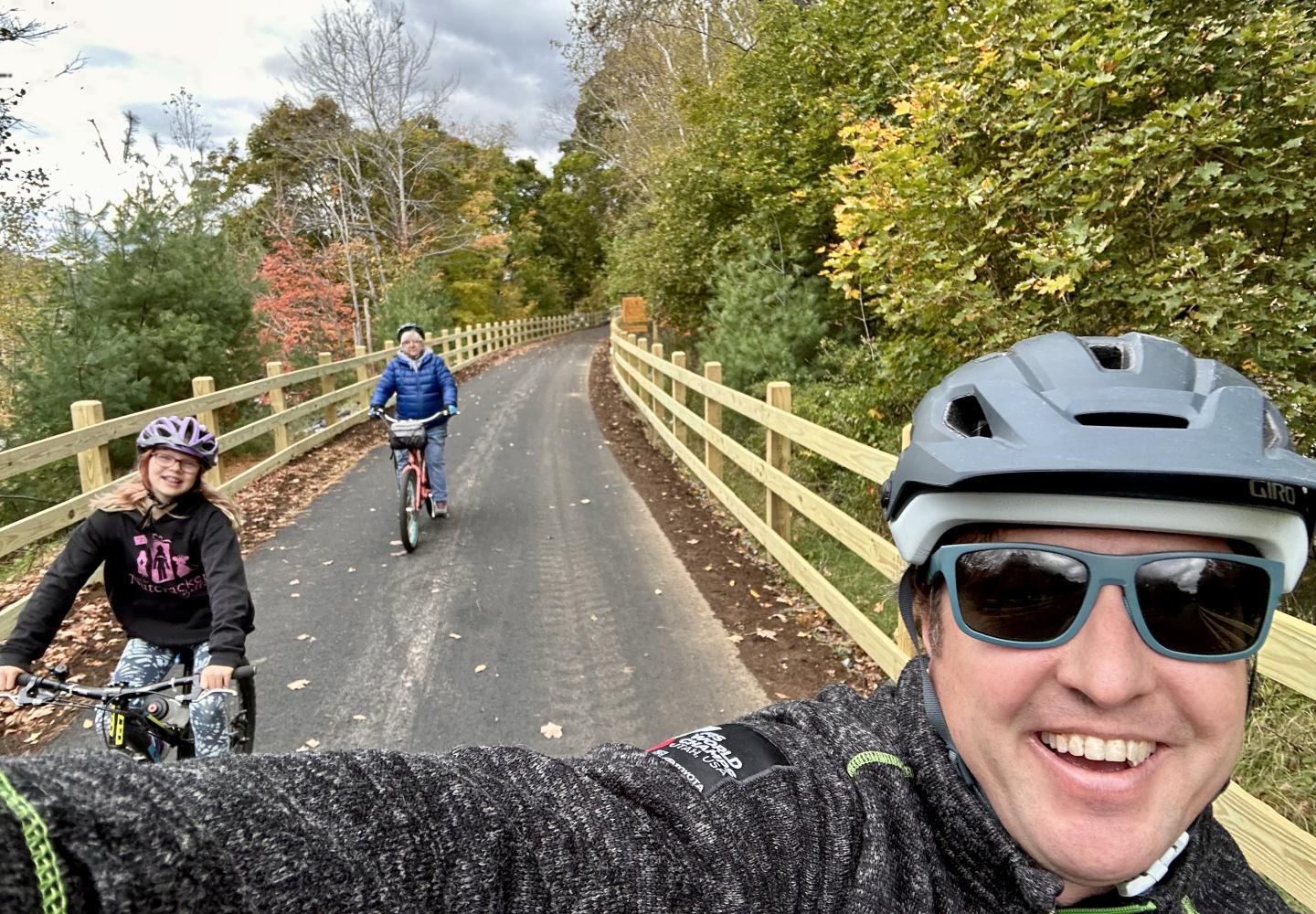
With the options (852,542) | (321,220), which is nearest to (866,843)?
(852,542)

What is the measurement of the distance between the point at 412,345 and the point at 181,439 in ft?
14.9

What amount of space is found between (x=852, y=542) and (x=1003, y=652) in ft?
10.1

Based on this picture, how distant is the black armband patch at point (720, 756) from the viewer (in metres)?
1.07

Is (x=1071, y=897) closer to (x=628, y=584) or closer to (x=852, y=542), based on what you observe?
(x=852, y=542)

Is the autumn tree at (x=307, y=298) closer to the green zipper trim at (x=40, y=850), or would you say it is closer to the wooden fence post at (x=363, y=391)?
the wooden fence post at (x=363, y=391)

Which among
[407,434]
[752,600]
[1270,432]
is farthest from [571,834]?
[407,434]

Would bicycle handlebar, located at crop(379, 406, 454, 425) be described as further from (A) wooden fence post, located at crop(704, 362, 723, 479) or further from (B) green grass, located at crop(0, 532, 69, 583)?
(B) green grass, located at crop(0, 532, 69, 583)

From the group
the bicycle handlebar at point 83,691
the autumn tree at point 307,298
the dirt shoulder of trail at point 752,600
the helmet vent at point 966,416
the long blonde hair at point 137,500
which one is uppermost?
the autumn tree at point 307,298

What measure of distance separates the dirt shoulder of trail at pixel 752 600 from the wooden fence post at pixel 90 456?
4.63 metres

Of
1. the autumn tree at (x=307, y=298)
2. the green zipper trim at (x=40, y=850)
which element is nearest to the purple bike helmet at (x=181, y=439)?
the green zipper trim at (x=40, y=850)

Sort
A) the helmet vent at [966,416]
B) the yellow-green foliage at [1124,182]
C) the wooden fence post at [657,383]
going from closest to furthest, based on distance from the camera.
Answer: the helmet vent at [966,416], the yellow-green foliage at [1124,182], the wooden fence post at [657,383]

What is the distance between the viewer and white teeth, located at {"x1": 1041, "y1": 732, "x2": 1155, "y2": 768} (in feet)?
3.26

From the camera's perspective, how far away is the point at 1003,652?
1063 millimetres

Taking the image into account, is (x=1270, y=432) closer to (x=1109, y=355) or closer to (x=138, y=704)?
(x=1109, y=355)
